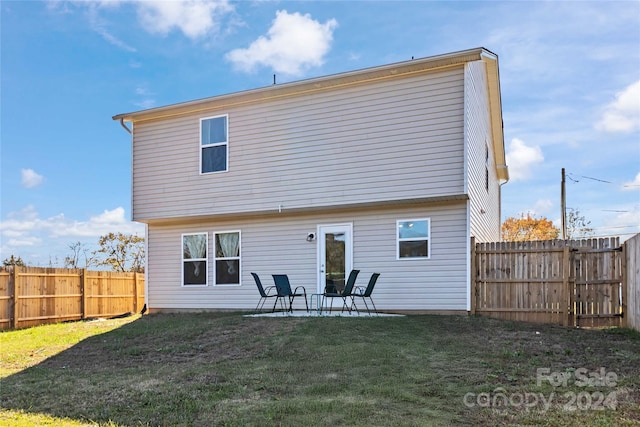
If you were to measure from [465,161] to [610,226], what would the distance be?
51.7 feet

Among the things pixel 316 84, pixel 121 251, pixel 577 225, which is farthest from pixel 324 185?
pixel 577 225

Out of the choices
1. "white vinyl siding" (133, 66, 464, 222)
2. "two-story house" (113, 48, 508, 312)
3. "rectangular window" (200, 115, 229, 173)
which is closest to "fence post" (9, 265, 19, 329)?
"two-story house" (113, 48, 508, 312)

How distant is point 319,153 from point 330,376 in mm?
6299

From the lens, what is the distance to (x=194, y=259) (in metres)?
12.3

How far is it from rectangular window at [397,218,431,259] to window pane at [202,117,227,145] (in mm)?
4768

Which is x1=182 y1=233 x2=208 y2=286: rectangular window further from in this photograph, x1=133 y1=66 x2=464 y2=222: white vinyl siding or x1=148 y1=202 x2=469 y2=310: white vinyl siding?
x1=133 y1=66 x2=464 y2=222: white vinyl siding

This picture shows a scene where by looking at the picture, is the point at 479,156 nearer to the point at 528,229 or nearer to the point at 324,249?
the point at 324,249

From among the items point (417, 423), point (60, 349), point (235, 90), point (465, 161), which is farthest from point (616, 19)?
point (60, 349)

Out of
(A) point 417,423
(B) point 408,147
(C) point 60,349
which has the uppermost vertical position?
(B) point 408,147

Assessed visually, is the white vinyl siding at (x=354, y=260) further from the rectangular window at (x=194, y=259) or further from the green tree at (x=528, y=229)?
the green tree at (x=528, y=229)

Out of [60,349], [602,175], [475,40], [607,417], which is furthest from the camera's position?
[602,175]

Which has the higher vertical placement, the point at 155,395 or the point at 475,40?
the point at 475,40

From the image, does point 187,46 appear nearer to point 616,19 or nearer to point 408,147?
point 408,147

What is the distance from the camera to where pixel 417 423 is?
11.4ft
